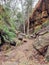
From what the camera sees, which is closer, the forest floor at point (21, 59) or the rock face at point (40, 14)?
the forest floor at point (21, 59)

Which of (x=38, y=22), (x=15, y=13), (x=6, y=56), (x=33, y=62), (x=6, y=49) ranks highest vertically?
(x=33, y=62)

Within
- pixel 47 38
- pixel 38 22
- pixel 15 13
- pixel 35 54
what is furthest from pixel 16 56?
pixel 15 13

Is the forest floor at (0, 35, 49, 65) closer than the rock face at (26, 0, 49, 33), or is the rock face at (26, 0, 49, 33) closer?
the forest floor at (0, 35, 49, 65)

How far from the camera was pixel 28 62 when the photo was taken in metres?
7.81

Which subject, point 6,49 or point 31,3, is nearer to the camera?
point 6,49

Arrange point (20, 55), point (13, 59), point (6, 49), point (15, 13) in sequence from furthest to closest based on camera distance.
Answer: point (15, 13) → point (6, 49) → point (20, 55) → point (13, 59)

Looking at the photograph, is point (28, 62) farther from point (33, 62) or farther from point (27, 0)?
point (27, 0)

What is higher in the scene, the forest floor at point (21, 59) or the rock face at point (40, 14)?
the forest floor at point (21, 59)

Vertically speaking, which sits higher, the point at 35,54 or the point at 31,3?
the point at 35,54

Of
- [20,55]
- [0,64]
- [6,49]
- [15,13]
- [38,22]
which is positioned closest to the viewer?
[0,64]

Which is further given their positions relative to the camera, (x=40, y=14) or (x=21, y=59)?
(x=40, y=14)

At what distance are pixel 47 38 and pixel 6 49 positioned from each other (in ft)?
11.2

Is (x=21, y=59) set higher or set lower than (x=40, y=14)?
higher

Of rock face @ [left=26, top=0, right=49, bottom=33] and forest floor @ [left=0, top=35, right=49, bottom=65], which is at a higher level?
forest floor @ [left=0, top=35, right=49, bottom=65]
